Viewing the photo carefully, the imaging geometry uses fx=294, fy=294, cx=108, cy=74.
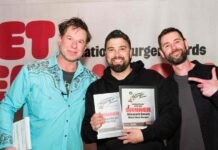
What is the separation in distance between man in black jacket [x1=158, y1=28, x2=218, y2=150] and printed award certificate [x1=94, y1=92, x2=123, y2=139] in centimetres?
56

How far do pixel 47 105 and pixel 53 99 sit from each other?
0.23 ft

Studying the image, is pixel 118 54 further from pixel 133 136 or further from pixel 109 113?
pixel 133 136

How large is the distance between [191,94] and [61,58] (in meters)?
1.16

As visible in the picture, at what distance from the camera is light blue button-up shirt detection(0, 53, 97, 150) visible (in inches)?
94.0

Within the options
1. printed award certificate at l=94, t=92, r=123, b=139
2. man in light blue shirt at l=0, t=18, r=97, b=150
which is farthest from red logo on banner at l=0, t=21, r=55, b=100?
printed award certificate at l=94, t=92, r=123, b=139

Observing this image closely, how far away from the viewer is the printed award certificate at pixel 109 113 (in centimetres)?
215

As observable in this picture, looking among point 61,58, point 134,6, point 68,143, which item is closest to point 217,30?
point 134,6

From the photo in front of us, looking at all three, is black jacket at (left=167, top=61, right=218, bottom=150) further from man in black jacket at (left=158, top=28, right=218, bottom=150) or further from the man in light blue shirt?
the man in light blue shirt

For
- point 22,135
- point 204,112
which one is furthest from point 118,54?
point 22,135

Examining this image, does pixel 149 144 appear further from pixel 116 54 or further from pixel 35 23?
pixel 35 23

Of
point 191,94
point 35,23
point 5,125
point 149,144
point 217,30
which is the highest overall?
point 35,23

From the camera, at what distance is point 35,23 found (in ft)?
12.5

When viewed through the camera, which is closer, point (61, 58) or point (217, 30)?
point (61, 58)

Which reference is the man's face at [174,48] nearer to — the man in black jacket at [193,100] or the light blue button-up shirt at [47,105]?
the man in black jacket at [193,100]
